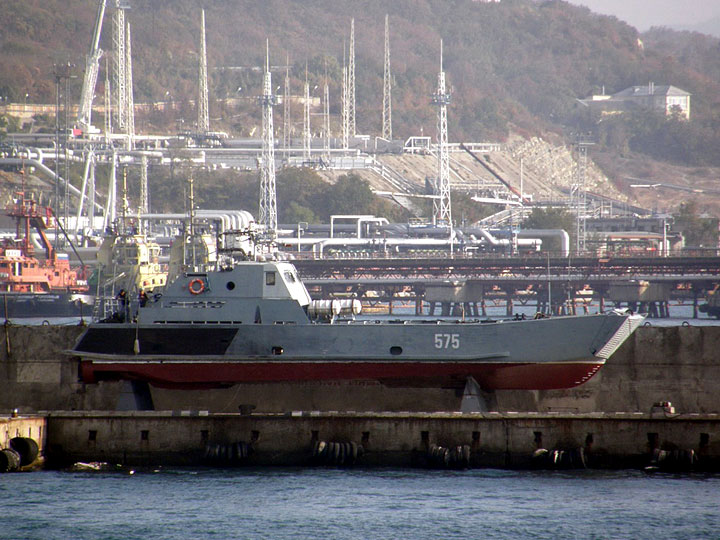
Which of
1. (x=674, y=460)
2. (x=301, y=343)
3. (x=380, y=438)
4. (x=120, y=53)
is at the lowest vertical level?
(x=674, y=460)

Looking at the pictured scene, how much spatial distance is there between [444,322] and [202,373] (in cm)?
852

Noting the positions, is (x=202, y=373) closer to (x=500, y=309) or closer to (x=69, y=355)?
(x=69, y=355)

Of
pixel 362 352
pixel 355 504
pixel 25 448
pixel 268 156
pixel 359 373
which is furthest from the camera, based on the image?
pixel 268 156

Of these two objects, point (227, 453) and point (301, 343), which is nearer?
point (227, 453)

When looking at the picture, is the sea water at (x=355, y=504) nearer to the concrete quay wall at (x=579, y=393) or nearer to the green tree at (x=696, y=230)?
the concrete quay wall at (x=579, y=393)

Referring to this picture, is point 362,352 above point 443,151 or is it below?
below

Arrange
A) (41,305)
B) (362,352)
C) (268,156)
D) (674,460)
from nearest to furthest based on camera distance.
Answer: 1. (674,460)
2. (362,352)
3. (41,305)
4. (268,156)

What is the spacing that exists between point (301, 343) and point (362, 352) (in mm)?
2113

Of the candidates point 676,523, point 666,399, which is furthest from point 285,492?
point 666,399

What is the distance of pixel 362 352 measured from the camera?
41.1 m

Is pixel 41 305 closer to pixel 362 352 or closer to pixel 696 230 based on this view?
pixel 362 352

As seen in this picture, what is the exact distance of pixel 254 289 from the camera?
42125mm

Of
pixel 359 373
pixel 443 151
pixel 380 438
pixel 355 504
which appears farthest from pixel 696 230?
pixel 355 504

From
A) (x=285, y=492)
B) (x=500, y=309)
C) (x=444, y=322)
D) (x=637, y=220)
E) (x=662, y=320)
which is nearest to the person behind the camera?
(x=285, y=492)
